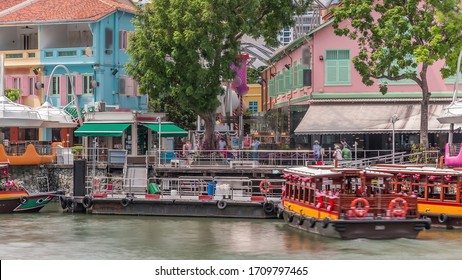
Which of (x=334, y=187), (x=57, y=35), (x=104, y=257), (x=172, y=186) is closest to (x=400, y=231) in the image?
(x=334, y=187)

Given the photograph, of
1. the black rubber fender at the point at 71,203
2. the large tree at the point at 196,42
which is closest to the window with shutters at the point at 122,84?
the large tree at the point at 196,42

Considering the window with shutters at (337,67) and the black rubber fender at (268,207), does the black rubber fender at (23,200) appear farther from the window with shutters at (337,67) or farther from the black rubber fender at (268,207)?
the window with shutters at (337,67)

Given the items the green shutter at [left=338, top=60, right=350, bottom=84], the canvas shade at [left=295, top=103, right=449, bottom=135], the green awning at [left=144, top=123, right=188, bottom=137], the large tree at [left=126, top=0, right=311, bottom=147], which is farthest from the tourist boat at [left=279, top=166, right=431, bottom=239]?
the green awning at [left=144, top=123, right=188, bottom=137]

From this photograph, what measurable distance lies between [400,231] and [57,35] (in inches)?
1405

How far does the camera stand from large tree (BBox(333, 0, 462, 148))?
53.2m

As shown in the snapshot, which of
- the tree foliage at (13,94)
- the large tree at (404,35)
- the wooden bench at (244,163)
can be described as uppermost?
the large tree at (404,35)

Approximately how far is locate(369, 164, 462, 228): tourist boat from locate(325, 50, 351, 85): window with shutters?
14.1 m

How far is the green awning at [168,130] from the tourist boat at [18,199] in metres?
9.27

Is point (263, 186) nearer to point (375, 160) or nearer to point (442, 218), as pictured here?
point (375, 160)

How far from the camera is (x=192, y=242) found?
40688 mm

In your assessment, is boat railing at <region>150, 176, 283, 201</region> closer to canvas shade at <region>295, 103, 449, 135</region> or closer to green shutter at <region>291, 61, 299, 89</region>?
canvas shade at <region>295, 103, 449, 135</region>

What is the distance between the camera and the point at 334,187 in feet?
141

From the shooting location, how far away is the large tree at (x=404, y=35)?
53.2 metres

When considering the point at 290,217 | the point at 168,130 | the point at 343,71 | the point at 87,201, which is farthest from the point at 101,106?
the point at 290,217
